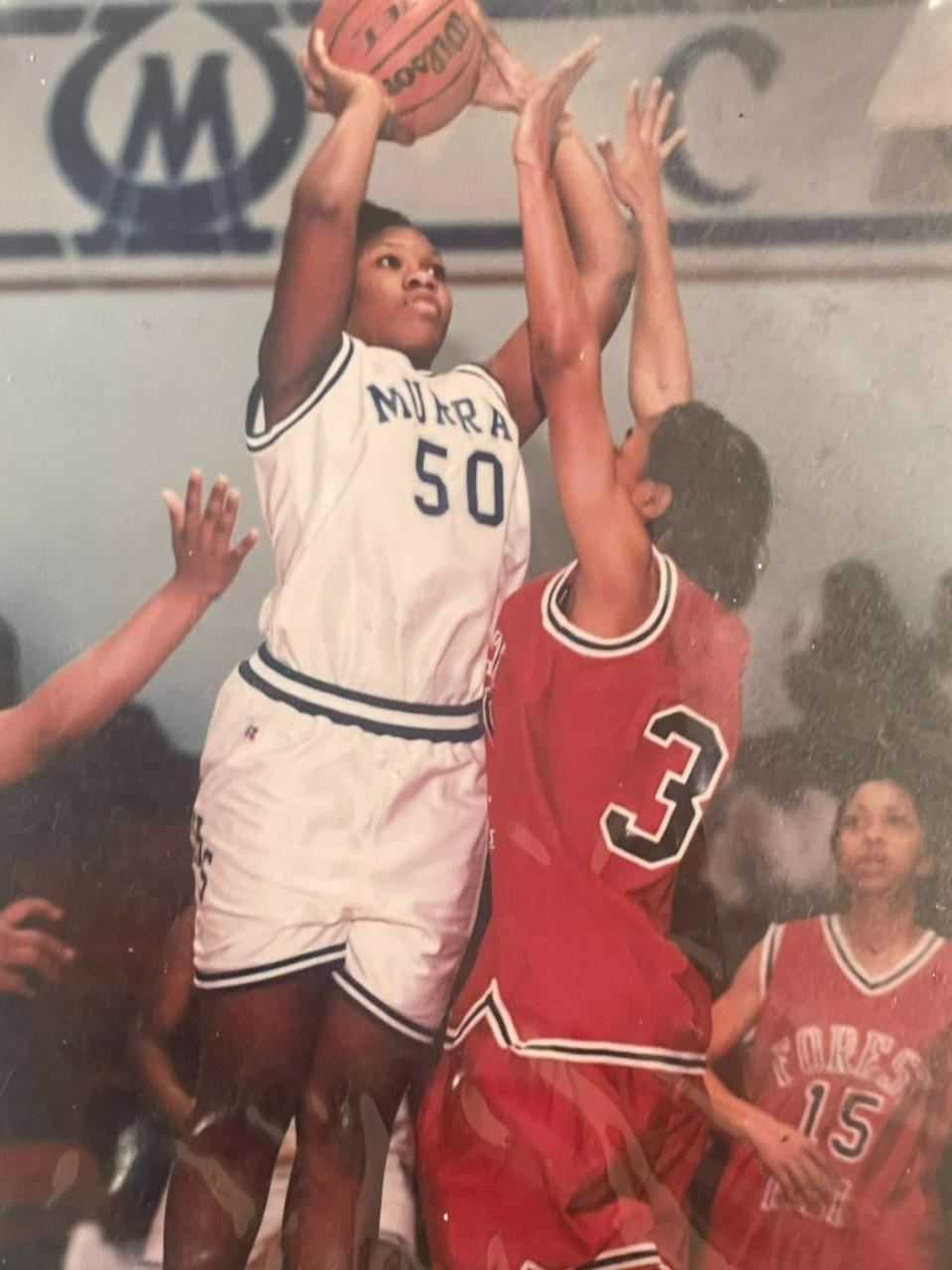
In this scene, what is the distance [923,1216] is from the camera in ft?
2.50

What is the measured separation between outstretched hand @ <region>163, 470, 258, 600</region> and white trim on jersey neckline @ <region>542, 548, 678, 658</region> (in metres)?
0.21

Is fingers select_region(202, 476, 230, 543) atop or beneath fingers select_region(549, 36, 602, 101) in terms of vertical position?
beneath

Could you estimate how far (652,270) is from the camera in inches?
32.8

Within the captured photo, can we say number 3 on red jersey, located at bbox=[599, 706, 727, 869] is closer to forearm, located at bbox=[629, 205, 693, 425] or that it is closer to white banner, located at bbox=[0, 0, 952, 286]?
forearm, located at bbox=[629, 205, 693, 425]

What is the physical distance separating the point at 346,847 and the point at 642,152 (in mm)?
530

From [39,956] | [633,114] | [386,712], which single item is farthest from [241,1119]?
[633,114]

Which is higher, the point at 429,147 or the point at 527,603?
the point at 429,147

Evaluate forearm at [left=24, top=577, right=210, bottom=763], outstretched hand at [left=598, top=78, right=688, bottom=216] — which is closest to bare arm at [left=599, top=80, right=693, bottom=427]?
outstretched hand at [left=598, top=78, right=688, bottom=216]

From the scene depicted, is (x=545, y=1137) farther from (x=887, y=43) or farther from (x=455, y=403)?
(x=887, y=43)

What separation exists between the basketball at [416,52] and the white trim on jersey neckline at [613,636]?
342 millimetres

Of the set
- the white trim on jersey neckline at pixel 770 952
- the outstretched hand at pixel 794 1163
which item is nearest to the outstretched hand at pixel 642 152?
the white trim on jersey neckline at pixel 770 952

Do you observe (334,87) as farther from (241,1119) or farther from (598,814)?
(241,1119)

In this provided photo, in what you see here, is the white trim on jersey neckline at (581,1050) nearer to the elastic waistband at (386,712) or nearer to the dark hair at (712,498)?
the elastic waistband at (386,712)

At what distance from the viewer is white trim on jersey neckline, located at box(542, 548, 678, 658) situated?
2.62ft
